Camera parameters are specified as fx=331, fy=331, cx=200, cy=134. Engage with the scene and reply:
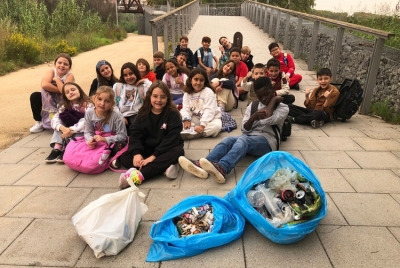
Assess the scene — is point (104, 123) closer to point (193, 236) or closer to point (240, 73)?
point (193, 236)

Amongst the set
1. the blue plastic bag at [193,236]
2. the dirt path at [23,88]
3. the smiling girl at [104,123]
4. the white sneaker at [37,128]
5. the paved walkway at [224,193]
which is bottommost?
the dirt path at [23,88]

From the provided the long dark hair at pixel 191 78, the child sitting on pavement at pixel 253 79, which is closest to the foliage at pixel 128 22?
the child sitting on pavement at pixel 253 79

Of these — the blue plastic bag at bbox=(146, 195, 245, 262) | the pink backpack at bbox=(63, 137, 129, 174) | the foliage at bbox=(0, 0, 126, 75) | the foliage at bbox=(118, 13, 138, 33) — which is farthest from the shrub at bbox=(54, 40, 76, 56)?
the foliage at bbox=(118, 13, 138, 33)

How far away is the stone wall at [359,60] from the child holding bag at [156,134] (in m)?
3.55

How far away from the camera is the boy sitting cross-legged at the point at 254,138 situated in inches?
132

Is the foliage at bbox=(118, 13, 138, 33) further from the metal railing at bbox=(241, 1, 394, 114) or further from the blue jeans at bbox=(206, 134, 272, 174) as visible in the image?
the blue jeans at bbox=(206, 134, 272, 174)

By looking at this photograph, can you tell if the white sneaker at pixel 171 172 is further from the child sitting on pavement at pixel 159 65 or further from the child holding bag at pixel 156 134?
the child sitting on pavement at pixel 159 65

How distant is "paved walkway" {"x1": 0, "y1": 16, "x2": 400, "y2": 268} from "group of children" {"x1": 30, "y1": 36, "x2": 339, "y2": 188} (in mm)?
191

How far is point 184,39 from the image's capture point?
7.32 m

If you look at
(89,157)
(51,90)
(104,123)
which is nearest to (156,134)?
(104,123)

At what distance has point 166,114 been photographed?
3598 mm

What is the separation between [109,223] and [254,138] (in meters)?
1.89

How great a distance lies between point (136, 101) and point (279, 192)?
104 inches

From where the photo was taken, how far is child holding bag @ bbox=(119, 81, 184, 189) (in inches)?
137
